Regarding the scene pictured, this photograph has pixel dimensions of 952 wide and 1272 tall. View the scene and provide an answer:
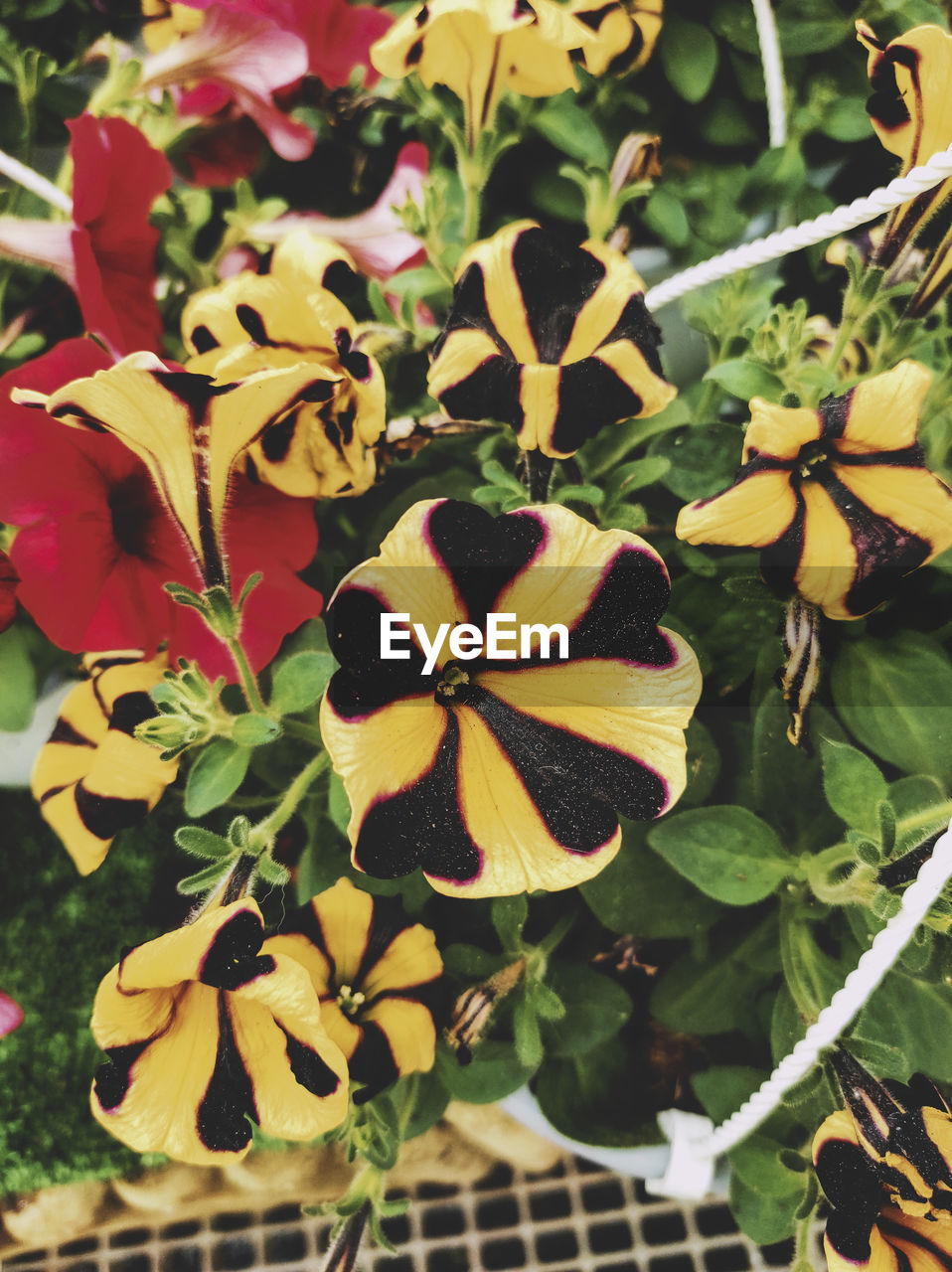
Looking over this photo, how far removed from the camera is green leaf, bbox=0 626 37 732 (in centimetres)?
46

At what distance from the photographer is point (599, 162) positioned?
490 millimetres

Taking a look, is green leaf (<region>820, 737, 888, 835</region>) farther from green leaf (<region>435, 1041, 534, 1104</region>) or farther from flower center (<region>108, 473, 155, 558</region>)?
Answer: flower center (<region>108, 473, 155, 558</region>)

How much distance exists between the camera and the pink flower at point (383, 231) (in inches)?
18.9

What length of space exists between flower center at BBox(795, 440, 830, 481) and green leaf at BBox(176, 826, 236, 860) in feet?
0.78

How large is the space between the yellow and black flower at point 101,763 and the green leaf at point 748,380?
0.91 feet

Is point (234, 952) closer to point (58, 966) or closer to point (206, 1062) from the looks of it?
point (206, 1062)

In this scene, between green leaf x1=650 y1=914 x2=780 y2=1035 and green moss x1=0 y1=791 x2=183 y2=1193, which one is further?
green moss x1=0 y1=791 x2=183 y2=1193

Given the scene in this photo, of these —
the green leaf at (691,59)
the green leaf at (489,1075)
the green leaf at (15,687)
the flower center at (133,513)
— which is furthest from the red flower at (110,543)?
the green leaf at (691,59)

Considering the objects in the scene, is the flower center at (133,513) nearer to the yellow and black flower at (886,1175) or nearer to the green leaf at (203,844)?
the green leaf at (203,844)

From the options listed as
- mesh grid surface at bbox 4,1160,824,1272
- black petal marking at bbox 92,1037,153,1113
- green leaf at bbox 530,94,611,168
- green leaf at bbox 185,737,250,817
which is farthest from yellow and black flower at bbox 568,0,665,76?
mesh grid surface at bbox 4,1160,824,1272

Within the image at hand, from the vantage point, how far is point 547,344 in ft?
1.17

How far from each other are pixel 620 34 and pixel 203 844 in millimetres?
415

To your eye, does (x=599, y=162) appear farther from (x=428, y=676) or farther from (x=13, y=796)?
(x=13, y=796)

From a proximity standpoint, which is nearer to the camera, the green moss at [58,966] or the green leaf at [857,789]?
the green leaf at [857,789]
